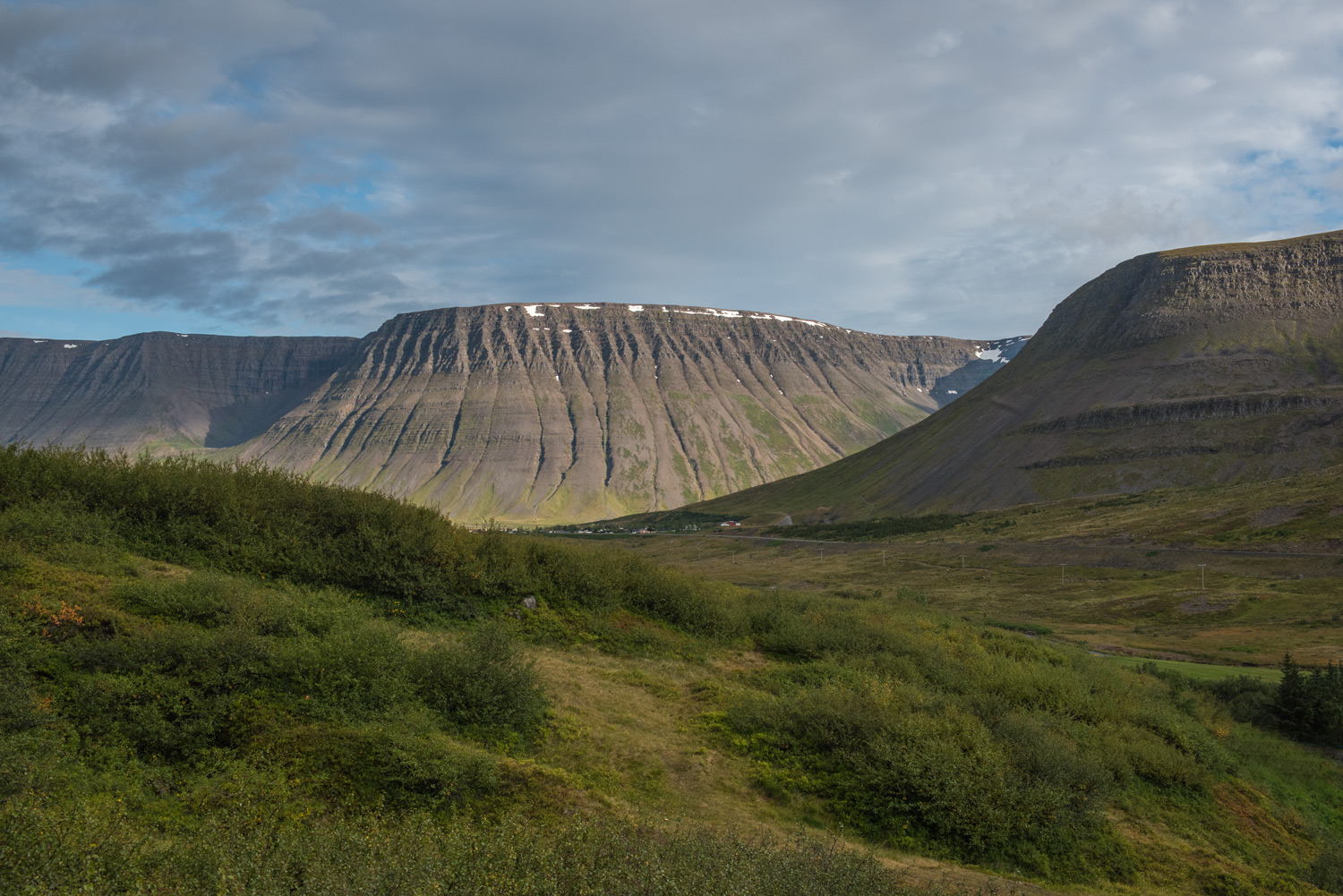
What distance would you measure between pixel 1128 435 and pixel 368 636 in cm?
11827

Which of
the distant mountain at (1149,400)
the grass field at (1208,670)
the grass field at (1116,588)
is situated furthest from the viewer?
the distant mountain at (1149,400)

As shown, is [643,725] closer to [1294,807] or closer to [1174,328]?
[1294,807]

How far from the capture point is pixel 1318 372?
109375 millimetres

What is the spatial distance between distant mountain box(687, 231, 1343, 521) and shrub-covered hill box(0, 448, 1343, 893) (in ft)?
298

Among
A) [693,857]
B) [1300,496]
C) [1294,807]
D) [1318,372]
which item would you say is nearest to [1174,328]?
[1318,372]

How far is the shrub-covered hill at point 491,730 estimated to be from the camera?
931cm

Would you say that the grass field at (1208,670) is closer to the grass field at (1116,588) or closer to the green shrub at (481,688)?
the grass field at (1116,588)

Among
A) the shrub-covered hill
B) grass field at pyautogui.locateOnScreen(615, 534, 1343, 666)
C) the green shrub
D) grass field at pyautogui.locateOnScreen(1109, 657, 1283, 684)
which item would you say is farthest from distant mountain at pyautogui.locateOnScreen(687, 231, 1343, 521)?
the green shrub

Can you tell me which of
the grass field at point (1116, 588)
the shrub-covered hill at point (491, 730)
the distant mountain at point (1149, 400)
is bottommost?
the grass field at point (1116, 588)

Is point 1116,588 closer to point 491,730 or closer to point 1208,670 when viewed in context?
point 1208,670

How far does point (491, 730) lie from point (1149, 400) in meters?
123

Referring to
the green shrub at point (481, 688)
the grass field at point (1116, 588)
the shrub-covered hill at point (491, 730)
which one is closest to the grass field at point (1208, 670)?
the grass field at point (1116, 588)

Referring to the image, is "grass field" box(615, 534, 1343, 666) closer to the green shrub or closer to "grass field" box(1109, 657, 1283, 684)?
"grass field" box(1109, 657, 1283, 684)

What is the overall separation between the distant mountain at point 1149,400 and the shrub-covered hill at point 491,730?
90.9 m
